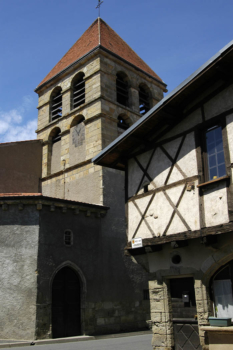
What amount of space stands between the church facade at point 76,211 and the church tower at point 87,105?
0.16 feet

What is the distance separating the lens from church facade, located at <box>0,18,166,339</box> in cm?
1063

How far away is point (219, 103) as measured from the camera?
7199mm

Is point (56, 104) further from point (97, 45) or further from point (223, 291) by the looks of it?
point (223, 291)

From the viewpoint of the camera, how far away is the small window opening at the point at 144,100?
18.4 meters

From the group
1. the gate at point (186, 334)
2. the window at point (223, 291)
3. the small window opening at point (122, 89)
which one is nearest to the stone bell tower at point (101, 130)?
the small window opening at point (122, 89)

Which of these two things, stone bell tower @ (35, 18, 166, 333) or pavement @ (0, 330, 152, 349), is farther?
stone bell tower @ (35, 18, 166, 333)

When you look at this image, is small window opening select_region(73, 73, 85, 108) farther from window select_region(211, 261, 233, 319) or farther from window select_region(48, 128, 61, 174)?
window select_region(211, 261, 233, 319)

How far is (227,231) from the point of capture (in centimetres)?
614

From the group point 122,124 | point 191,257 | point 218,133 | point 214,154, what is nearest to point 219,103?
point 218,133

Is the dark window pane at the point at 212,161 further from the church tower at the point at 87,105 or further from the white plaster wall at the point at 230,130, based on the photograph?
the church tower at the point at 87,105

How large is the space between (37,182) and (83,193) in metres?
3.19

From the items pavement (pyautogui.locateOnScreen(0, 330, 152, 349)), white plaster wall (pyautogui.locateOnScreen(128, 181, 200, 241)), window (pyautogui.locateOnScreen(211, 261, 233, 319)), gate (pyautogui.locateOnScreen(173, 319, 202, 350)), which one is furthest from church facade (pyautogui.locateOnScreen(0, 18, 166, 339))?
window (pyautogui.locateOnScreen(211, 261, 233, 319))

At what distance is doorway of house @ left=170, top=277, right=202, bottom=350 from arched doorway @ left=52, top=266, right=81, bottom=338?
465 cm

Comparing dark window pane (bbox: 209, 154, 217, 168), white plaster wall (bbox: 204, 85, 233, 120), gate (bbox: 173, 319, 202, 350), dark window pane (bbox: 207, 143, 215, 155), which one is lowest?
gate (bbox: 173, 319, 202, 350)
